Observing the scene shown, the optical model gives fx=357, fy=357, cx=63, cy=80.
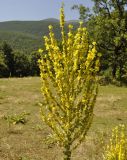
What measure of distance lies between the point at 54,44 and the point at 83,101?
176 cm

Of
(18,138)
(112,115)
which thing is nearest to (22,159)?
(18,138)

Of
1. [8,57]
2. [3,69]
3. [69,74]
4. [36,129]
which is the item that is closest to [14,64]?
[8,57]

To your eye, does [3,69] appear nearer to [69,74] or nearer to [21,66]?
[21,66]

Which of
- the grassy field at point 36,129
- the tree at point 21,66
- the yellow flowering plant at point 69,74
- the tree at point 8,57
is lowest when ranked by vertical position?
the tree at point 21,66

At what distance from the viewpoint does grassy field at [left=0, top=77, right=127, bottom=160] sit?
17.7 metres

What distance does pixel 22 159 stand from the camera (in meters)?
16.8

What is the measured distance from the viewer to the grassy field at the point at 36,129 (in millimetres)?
17719

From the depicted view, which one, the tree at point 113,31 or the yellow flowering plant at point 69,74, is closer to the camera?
the yellow flowering plant at point 69,74

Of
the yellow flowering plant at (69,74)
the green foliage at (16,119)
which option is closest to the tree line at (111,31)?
the green foliage at (16,119)

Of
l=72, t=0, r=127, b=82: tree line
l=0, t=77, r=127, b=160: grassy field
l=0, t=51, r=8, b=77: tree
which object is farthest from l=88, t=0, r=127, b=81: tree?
l=0, t=51, r=8, b=77: tree

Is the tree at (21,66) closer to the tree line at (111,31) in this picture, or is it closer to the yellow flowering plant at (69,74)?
the tree line at (111,31)

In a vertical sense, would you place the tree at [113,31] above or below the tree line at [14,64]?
above

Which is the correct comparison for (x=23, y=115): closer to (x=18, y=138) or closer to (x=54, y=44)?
(x=18, y=138)

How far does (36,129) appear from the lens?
21.9 m
